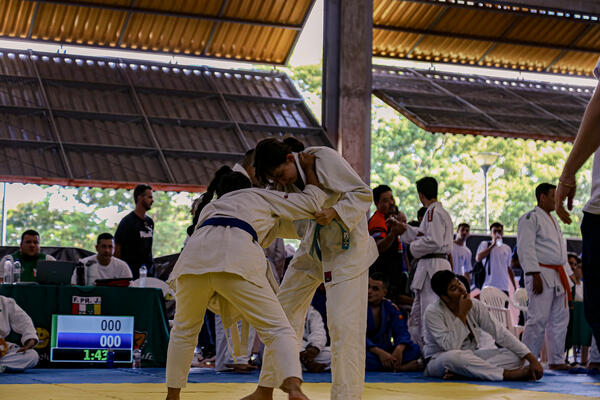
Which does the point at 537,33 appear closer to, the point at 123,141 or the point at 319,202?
the point at 123,141

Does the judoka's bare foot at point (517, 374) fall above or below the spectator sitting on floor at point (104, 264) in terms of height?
below

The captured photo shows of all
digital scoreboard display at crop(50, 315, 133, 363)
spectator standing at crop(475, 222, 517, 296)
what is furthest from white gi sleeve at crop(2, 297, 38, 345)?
spectator standing at crop(475, 222, 517, 296)

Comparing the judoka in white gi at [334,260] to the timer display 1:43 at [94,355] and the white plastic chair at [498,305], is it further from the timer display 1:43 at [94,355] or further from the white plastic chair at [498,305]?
the white plastic chair at [498,305]

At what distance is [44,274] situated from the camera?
7641mm

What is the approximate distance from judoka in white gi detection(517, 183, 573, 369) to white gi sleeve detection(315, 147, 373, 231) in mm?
4133

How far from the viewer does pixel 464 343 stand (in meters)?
6.71

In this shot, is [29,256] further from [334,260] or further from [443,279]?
[334,260]

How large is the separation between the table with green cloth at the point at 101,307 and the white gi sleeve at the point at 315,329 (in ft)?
4.66

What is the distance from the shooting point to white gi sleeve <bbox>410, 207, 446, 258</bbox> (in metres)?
7.43

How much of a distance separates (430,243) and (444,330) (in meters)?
1.14

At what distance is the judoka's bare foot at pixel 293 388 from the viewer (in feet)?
11.3

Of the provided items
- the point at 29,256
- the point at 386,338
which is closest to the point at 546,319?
the point at 386,338

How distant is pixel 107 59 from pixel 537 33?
709 cm

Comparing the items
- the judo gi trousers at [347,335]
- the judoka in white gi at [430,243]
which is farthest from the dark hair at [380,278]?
the judo gi trousers at [347,335]
